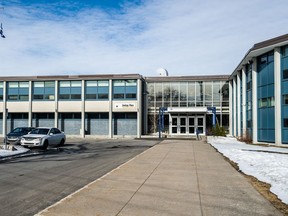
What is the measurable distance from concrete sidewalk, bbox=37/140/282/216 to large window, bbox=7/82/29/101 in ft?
120

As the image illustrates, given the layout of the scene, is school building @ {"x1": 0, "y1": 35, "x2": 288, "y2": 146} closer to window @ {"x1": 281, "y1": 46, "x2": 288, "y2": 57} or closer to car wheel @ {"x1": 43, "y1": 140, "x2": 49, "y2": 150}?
window @ {"x1": 281, "y1": 46, "x2": 288, "y2": 57}

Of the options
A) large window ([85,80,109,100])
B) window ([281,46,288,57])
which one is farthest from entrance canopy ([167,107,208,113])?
window ([281,46,288,57])

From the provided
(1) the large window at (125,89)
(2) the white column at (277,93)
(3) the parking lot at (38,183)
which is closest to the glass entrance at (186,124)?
(1) the large window at (125,89)

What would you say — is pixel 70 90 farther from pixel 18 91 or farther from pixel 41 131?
pixel 41 131

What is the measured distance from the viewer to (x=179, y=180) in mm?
10086

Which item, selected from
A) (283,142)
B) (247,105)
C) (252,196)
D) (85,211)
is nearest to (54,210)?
(85,211)

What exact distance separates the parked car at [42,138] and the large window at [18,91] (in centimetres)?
2169

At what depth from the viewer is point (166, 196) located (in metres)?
7.80

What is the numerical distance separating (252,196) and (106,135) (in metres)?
34.9

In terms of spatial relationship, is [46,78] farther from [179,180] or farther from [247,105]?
[179,180]

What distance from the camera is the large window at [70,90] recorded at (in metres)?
43.7

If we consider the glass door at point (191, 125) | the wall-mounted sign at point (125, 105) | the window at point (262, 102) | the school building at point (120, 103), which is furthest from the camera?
the glass door at point (191, 125)

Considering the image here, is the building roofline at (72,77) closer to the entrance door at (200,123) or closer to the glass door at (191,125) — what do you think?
the glass door at (191,125)

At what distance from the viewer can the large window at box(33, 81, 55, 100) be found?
1746 inches
